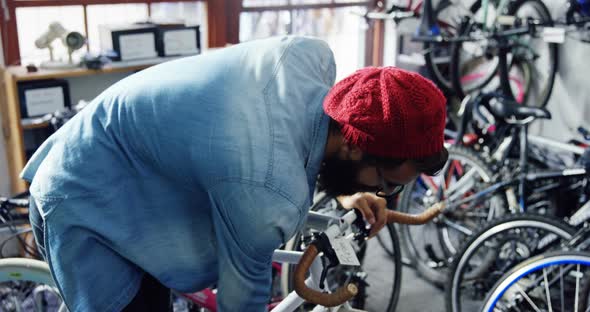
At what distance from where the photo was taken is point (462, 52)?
4242 mm

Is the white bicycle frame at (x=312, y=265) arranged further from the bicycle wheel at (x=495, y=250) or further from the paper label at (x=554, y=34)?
the paper label at (x=554, y=34)

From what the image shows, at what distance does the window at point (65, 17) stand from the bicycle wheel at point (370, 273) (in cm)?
154

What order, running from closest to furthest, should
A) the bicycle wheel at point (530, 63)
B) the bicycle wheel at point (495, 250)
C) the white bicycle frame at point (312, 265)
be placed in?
the white bicycle frame at point (312, 265) → the bicycle wheel at point (495, 250) → the bicycle wheel at point (530, 63)

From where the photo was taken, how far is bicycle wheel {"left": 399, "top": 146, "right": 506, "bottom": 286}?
2.90 meters

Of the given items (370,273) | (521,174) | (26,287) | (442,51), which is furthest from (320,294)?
(442,51)

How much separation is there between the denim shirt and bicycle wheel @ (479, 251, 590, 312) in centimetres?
108

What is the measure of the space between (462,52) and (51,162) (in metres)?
3.44

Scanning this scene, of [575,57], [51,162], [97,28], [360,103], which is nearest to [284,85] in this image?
[360,103]

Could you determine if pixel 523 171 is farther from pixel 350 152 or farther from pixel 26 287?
pixel 26 287

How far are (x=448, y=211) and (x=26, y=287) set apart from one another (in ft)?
6.29

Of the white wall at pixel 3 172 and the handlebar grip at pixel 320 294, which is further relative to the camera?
the white wall at pixel 3 172

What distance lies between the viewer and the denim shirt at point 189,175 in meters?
1.13

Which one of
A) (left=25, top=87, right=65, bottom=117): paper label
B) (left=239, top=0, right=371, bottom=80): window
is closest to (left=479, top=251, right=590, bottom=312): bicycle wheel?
(left=239, top=0, right=371, bottom=80): window

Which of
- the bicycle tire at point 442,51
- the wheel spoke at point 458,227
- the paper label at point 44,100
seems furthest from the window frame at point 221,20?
the wheel spoke at point 458,227
